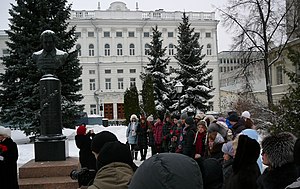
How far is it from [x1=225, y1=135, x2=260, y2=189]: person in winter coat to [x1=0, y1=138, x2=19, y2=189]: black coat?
13.4ft

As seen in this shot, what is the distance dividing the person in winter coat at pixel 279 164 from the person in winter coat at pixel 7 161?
4271 millimetres

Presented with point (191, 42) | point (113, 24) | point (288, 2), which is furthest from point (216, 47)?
point (288, 2)

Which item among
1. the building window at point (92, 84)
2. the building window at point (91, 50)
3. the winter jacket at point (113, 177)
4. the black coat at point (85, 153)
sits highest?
the building window at point (91, 50)

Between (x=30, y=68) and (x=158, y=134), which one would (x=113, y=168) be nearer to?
(x=158, y=134)

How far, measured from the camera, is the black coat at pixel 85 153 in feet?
19.9

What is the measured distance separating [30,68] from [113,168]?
18784 mm

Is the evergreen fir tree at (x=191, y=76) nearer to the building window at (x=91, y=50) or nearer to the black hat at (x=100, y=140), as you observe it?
the building window at (x=91, y=50)

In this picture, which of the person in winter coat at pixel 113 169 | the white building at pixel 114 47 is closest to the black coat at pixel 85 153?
the person in winter coat at pixel 113 169

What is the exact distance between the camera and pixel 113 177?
231 cm

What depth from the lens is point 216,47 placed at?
55.8m

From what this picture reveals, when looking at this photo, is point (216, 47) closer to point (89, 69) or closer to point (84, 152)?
point (89, 69)

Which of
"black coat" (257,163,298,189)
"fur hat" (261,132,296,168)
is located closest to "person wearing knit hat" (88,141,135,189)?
"black coat" (257,163,298,189)

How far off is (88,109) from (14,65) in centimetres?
3180

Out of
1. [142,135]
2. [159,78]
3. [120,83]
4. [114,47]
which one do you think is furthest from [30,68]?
[114,47]
